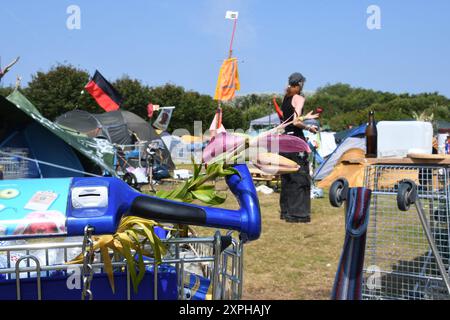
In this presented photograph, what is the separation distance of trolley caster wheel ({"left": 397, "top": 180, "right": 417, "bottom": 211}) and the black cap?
4167 mm

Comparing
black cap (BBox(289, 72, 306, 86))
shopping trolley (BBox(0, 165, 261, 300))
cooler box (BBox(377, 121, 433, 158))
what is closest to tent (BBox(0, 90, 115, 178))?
black cap (BBox(289, 72, 306, 86))

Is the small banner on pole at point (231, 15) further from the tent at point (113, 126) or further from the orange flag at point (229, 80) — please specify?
the tent at point (113, 126)

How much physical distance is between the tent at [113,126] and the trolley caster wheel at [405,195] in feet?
42.5

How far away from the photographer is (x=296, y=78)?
5875 millimetres

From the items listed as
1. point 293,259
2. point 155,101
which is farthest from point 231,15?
point 155,101

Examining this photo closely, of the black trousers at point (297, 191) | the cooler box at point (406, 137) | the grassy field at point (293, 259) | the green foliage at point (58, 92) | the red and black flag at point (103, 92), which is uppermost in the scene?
the green foliage at point (58, 92)

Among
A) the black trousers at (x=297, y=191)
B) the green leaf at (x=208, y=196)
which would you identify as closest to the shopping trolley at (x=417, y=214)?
the green leaf at (x=208, y=196)

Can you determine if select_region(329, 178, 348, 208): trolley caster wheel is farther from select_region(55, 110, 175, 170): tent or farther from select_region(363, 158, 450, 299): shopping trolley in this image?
select_region(55, 110, 175, 170): tent

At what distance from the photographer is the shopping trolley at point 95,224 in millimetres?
1247

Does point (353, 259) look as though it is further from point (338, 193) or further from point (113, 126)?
point (113, 126)

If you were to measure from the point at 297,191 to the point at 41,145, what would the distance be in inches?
214

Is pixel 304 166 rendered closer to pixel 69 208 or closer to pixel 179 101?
pixel 69 208
